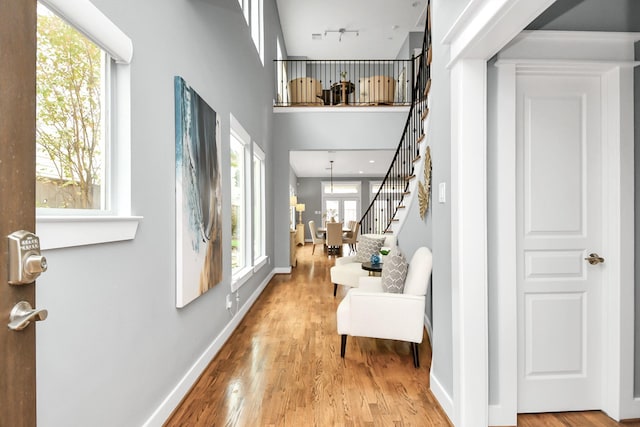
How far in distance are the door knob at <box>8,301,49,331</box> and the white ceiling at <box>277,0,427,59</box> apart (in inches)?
314

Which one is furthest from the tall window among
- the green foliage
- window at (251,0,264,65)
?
window at (251,0,264,65)

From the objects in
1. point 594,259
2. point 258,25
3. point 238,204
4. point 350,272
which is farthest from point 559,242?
point 258,25

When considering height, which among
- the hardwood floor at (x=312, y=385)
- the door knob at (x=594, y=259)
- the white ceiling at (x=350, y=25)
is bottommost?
the hardwood floor at (x=312, y=385)

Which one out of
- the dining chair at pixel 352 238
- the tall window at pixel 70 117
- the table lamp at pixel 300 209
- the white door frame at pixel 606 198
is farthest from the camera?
the table lamp at pixel 300 209

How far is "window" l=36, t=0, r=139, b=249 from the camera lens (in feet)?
4.07

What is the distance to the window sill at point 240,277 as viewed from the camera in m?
3.60

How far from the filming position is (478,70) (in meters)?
1.93

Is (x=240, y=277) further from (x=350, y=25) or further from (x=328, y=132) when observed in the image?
(x=350, y=25)

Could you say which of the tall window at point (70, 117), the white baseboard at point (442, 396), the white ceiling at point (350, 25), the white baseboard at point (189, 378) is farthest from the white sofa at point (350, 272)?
the white ceiling at point (350, 25)

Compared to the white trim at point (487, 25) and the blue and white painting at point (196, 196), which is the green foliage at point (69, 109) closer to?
the blue and white painting at point (196, 196)

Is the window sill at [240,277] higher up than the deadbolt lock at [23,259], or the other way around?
the deadbolt lock at [23,259]

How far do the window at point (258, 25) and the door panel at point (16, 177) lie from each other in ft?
15.8

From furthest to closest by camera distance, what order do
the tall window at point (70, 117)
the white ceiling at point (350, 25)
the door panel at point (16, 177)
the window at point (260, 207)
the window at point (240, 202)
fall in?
the white ceiling at point (350, 25) → the window at point (260, 207) → the window at point (240, 202) → the tall window at point (70, 117) → the door panel at point (16, 177)

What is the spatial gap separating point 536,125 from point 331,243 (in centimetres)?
760
